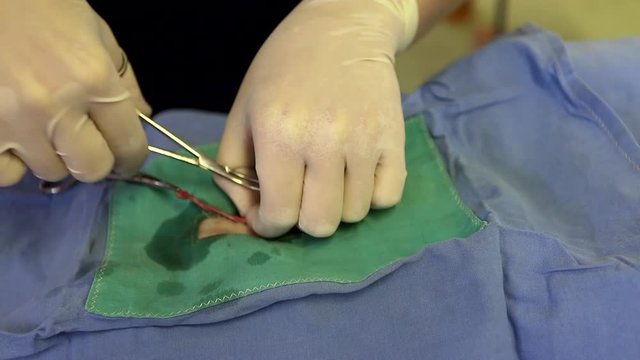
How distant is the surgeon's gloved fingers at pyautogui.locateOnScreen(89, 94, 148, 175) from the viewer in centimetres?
64

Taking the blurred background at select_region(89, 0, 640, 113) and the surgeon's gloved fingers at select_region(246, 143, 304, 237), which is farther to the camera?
the blurred background at select_region(89, 0, 640, 113)

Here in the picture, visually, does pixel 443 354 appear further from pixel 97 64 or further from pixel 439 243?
pixel 97 64

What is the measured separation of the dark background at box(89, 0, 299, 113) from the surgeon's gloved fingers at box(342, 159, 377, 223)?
1.49ft

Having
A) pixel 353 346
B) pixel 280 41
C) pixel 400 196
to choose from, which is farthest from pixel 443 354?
pixel 280 41

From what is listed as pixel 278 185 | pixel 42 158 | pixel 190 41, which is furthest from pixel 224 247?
pixel 190 41

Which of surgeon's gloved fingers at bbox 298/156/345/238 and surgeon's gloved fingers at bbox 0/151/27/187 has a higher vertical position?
surgeon's gloved fingers at bbox 0/151/27/187

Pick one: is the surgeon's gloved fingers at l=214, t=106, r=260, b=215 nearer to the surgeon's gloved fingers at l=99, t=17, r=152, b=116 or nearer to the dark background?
the surgeon's gloved fingers at l=99, t=17, r=152, b=116

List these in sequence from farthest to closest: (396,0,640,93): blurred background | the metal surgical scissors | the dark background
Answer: (396,0,640,93): blurred background
the dark background
the metal surgical scissors

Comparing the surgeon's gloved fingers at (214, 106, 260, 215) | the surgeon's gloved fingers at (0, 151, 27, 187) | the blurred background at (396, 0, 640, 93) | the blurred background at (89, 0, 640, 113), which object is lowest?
the blurred background at (396, 0, 640, 93)

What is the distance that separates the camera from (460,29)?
1847 mm

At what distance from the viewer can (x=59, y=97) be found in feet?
1.96

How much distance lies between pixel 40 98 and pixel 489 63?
523mm

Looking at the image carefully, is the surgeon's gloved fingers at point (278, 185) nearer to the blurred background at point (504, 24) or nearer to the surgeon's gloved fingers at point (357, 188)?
the surgeon's gloved fingers at point (357, 188)

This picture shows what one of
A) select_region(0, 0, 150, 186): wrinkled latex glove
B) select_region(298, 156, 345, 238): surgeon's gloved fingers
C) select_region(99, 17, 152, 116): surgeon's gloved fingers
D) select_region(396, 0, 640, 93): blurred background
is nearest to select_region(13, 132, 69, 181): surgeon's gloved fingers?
select_region(0, 0, 150, 186): wrinkled latex glove
